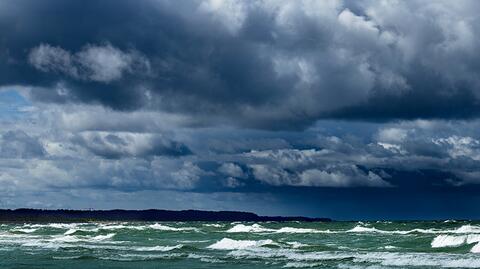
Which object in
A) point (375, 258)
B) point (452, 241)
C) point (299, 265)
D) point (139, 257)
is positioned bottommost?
point (299, 265)

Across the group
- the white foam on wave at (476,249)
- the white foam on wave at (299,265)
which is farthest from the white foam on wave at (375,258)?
the white foam on wave at (476,249)

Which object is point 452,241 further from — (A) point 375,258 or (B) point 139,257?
(B) point 139,257

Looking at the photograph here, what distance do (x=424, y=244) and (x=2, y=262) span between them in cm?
2964

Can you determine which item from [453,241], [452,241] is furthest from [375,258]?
[453,241]

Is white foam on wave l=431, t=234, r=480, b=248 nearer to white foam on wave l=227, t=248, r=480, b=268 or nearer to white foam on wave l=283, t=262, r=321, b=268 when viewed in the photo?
white foam on wave l=227, t=248, r=480, b=268

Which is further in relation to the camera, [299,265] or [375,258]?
[375,258]

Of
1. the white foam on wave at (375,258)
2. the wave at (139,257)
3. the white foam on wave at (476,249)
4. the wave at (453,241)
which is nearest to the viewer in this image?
the white foam on wave at (375,258)

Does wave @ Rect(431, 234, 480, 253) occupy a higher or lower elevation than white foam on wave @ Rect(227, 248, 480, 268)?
higher

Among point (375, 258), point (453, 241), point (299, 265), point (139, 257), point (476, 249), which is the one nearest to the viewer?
point (299, 265)

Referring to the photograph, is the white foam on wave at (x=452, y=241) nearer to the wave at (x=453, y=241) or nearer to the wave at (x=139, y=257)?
the wave at (x=453, y=241)

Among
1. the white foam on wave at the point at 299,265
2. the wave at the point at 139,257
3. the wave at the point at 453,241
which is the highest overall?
the wave at the point at 453,241

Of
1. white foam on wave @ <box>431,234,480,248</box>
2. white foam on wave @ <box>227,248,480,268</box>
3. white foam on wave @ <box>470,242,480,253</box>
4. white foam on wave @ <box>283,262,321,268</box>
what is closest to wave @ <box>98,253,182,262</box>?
white foam on wave @ <box>227,248,480,268</box>

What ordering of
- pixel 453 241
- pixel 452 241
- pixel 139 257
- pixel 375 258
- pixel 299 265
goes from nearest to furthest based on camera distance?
pixel 299 265
pixel 375 258
pixel 139 257
pixel 452 241
pixel 453 241

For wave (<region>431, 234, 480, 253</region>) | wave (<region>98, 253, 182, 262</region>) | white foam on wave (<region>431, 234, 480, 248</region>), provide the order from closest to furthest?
wave (<region>98, 253, 182, 262</region>) → wave (<region>431, 234, 480, 253</region>) → white foam on wave (<region>431, 234, 480, 248</region>)
